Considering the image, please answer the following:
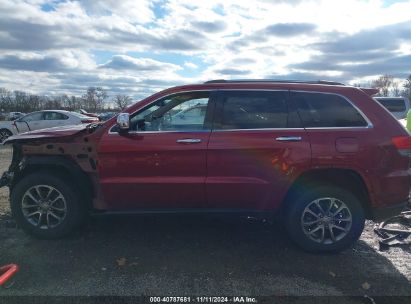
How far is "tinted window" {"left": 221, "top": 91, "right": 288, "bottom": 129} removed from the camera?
14.5 feet

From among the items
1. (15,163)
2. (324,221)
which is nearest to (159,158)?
(15,163)

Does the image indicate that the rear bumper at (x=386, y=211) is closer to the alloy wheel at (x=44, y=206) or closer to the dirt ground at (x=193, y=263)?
the dirt ground at (x=193, y=263)

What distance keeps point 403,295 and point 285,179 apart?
157 cm

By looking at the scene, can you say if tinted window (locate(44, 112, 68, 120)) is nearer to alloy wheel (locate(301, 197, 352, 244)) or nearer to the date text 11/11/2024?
alloy wheel (locate(301, 197, 352, 244))

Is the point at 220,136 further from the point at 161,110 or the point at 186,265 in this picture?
the point at 186,265

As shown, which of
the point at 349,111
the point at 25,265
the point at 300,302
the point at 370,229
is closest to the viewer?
the point at 300,302

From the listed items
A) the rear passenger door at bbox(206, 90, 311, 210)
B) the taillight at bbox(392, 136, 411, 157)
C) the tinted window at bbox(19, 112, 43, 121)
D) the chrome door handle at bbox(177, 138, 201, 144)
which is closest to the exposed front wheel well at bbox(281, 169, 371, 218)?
the rear passenger door at bbox(206, 90, 311, 210)

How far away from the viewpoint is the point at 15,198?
15.5ft

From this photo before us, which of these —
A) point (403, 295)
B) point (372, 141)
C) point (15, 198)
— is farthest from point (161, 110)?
point (403, 295)

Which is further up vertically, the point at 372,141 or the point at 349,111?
the point at 349,111

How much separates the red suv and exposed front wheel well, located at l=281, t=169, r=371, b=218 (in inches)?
0.5

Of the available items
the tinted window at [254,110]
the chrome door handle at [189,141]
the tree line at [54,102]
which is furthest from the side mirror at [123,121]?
the tree line at [54,102]

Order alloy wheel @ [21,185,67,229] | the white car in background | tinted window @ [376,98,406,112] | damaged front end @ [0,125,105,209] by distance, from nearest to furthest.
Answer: damaged front end @ [0,125,105,209]
alloy wheel @ [21,185,67,229]
the white car in background
tinted window @ [376,98,406,112]

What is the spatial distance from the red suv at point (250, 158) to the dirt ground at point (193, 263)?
0.39 meters
